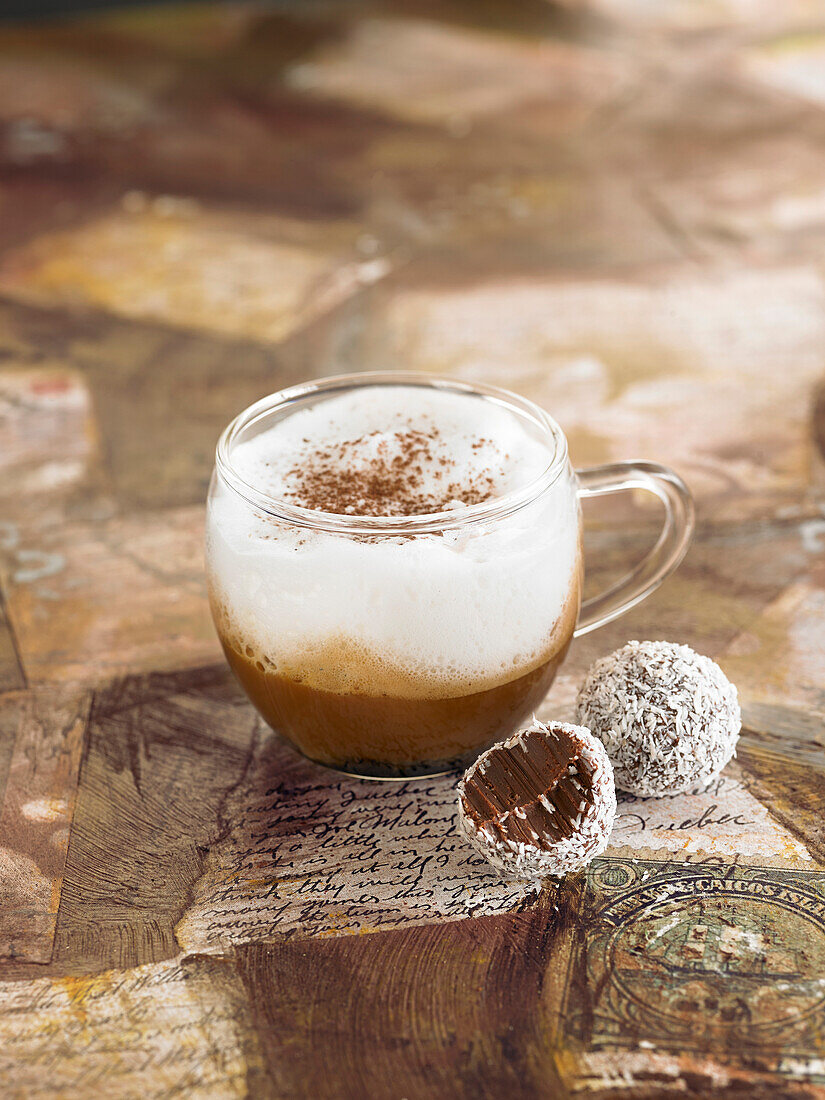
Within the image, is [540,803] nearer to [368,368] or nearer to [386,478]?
[386,478]

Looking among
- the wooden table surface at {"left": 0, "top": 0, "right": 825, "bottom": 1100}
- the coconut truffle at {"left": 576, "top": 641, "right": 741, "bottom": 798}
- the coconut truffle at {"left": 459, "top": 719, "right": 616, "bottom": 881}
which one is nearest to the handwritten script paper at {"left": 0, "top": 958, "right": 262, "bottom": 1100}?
the wooden table surface at {"left": 0, "top": 0, "right": 825, "bottom": 1100}

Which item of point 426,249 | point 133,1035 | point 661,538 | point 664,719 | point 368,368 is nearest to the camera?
point 133,1035

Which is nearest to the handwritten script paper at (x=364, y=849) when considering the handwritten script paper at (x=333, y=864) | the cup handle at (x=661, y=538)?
the handwritten script paper at (x=333, y=864)

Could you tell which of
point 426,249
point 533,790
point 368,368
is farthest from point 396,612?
point 426,249

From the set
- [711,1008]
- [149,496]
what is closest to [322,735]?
[711,1008]

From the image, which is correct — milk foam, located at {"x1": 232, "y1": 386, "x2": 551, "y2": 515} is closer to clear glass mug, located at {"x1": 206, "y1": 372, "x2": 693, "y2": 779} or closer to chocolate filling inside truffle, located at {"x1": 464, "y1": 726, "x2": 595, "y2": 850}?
clear glass mug, located at {"x1": 206, "y1": 372, "x2": 693, "y2": 779}

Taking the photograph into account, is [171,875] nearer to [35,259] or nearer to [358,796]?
[358,796]

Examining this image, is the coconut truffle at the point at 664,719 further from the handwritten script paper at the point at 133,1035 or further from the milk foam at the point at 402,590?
the handwritten script paper at the point at 133,1035
